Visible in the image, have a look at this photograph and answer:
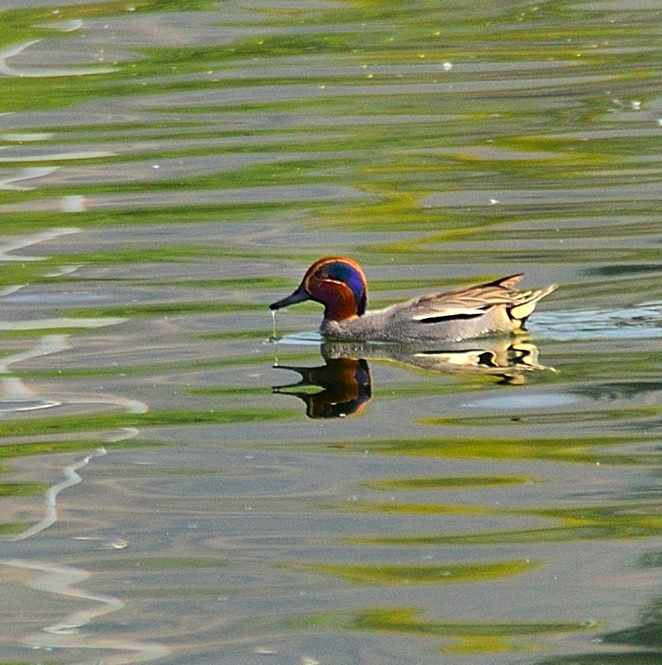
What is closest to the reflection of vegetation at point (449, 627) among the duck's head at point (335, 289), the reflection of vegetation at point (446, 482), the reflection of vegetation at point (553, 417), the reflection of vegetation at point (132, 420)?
the reflection of vegetation at point (446, 482)

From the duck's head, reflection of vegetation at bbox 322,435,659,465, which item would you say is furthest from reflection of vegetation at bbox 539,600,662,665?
the duck's head

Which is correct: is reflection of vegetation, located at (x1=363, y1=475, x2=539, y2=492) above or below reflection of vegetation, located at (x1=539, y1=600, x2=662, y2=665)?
above

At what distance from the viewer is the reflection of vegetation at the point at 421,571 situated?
18.1ft

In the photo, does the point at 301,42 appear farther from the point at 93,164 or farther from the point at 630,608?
the point at 630,608

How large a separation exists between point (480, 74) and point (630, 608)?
34.3 feet

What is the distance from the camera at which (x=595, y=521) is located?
19.5ft

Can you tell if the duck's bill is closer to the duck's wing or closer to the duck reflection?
the duck reflection

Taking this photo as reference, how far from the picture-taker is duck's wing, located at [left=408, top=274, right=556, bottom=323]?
27.6ft

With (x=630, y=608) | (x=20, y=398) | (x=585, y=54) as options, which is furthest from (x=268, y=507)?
(x=585, y=54)

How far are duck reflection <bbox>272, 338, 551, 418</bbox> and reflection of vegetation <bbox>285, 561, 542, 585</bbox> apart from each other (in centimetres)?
181

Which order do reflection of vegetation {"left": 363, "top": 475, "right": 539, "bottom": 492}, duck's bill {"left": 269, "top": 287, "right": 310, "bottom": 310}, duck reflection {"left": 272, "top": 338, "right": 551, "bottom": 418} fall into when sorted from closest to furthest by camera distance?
reflection of vegetation {"left": 363, "top": 475, "right": 539, "bottom": 492}
duck reflection {"left": 272, "top": 338, "right": 551, "bottom": 418}
duck's bill {"left": 269, "top": 287, "right": 310, "bottom": 310}

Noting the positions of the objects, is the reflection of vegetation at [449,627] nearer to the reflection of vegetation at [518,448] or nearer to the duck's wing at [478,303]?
the reflection of vegetation at [518,448]

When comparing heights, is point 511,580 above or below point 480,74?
below

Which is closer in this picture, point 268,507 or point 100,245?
point 268,507
